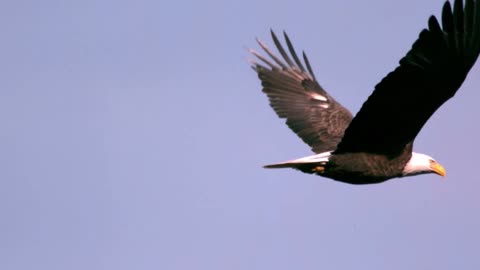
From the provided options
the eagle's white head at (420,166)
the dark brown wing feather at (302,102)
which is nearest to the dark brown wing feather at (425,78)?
the eagle's white head at (420,166)

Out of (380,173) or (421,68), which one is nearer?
(421,68)

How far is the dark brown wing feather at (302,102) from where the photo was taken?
11148 mm

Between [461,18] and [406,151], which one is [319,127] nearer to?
[406,151]

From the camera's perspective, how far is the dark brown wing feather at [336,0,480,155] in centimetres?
843

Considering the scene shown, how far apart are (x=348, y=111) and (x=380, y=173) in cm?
191

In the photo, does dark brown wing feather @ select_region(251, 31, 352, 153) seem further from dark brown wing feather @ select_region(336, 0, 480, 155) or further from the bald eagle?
dark brown wing feather @ select_region(336, 0, 480, 155)

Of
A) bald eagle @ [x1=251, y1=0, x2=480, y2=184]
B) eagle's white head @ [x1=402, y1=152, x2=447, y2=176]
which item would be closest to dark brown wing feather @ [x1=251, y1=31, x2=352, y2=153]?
bald eagle @ [x1=251, y1=0, x2=480, y2=184]

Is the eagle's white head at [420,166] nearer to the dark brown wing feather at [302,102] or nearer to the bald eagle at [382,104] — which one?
the bald eagle at [382,104]

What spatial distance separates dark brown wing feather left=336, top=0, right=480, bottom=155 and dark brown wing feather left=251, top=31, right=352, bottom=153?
1.48 m

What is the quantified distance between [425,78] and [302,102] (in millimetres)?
3237

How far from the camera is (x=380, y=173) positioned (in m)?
9.80

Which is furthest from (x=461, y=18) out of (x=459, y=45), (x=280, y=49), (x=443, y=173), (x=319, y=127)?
(x=280, y=49)

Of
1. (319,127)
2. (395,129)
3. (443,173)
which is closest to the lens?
(395,129)

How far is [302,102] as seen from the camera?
38.8ft
